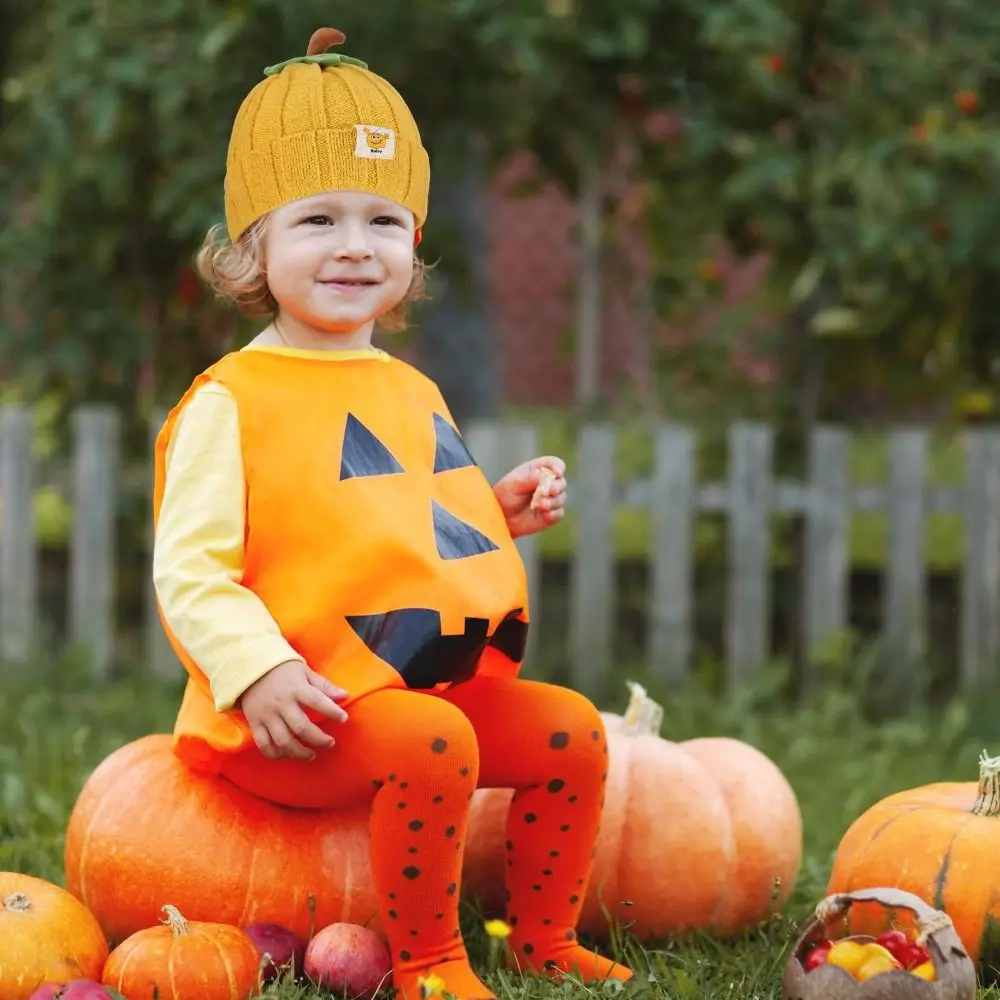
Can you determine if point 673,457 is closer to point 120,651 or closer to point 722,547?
point 722,547

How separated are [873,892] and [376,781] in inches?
30.0

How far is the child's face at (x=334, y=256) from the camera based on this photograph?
102 inches

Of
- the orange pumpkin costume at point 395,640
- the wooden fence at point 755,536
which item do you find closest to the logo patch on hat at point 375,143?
the orange pumpkin costume at point 395,640

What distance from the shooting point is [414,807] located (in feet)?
8.03

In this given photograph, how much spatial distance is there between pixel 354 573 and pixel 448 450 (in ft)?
1.14

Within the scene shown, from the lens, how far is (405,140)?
2648 mm

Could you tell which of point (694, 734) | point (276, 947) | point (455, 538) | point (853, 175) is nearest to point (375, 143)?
point (455, 538)

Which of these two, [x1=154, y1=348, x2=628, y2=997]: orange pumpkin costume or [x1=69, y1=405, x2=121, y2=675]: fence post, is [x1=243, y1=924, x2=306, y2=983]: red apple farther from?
[x1=69, y1=405, x2=121, y2=675]: fence post

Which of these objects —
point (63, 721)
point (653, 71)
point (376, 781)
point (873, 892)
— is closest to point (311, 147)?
point (376, 781)

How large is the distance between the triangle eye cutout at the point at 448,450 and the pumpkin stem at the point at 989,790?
3.32ft

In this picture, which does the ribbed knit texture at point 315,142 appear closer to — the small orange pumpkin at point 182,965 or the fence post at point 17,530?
the small orange pumpkin at point 182,965

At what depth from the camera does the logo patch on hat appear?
2582 millimetres

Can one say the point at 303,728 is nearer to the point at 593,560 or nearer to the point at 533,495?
the point at 533,495

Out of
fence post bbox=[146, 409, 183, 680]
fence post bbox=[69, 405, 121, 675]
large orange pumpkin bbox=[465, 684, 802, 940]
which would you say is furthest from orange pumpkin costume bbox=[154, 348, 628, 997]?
fence post bbox=[69, 405, 121, 675]
